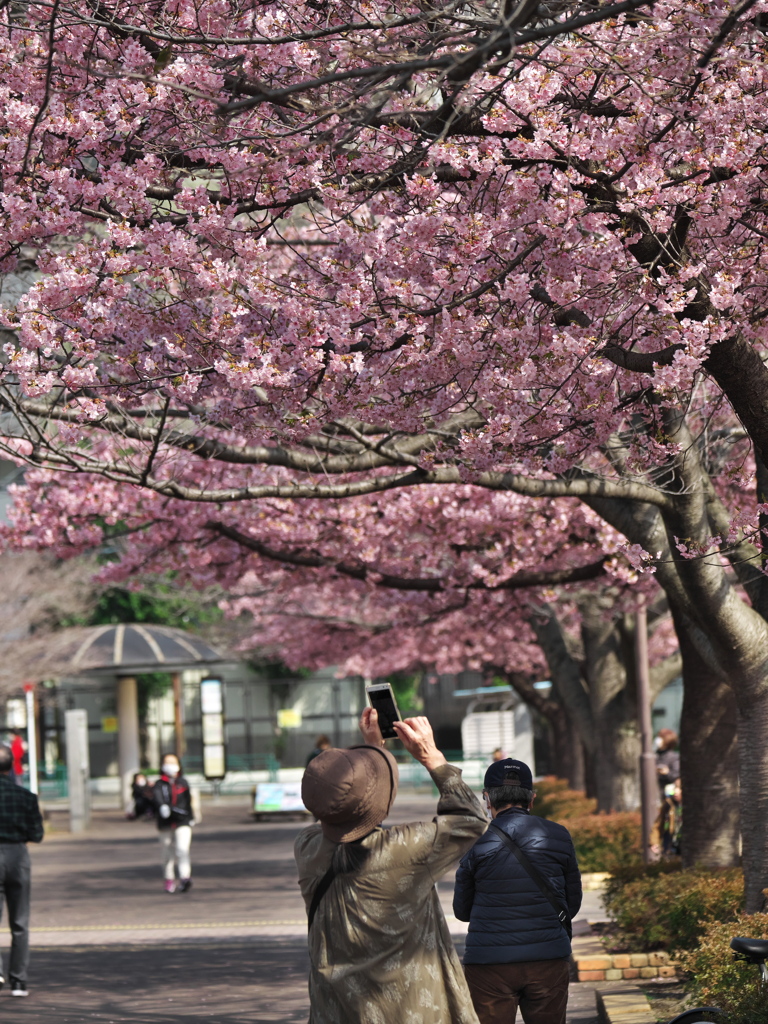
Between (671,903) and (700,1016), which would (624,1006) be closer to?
(671,903)

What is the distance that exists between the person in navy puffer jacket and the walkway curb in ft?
7.31

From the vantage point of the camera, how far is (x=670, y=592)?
30.8 ft

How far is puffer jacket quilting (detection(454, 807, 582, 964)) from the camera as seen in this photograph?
5781mm

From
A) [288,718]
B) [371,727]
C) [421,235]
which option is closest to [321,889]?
[371,727]

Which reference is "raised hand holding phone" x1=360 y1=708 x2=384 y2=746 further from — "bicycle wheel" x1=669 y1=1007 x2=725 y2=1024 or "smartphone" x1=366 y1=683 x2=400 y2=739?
"bicycle wheel" x1=669 y1=1007 x2=725 y2=1024

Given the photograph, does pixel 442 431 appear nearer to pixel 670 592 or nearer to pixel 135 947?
pixel 670 592

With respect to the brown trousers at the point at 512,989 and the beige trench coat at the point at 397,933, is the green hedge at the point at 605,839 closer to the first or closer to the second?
the brown trousers at the point at 512,989

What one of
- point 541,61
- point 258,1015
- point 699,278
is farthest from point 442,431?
point 258,1015

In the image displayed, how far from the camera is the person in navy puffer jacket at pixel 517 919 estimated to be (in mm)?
5766

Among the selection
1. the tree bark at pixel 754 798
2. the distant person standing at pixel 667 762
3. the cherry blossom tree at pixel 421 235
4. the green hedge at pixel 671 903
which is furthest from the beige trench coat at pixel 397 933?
the distant person standing at pixel 667 762

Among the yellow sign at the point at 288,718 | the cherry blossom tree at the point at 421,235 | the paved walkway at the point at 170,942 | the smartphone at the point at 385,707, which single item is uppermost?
the cherry blossom tree at the point at 421,235

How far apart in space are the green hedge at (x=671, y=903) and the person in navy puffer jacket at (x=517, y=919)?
2967 mm

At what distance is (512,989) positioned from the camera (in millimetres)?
5770

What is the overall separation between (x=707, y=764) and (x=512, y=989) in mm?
5743
